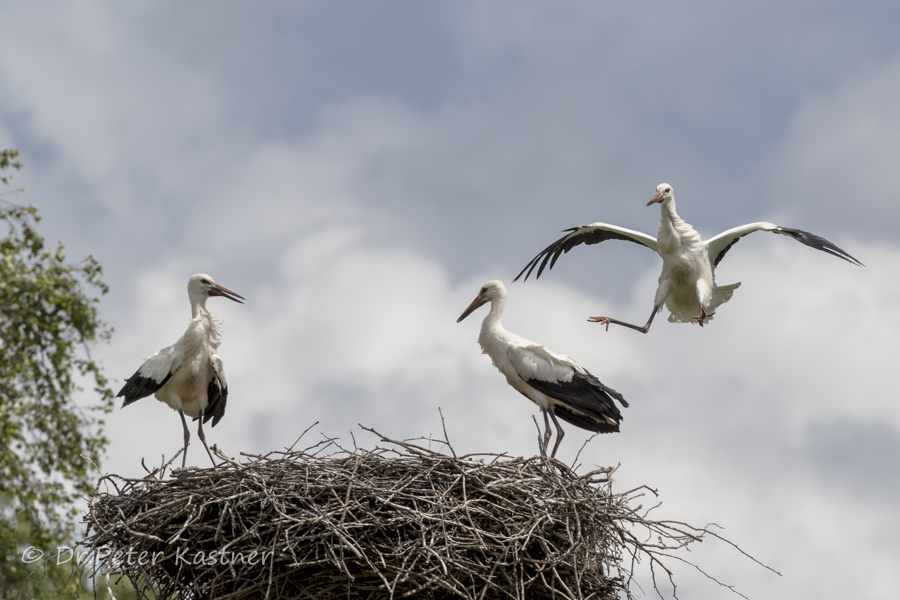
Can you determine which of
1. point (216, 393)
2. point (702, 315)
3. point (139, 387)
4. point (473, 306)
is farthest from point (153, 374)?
point (702, 315)

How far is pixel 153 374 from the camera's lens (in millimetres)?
8453

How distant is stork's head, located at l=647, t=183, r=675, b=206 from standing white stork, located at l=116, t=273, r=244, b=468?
3768 mm

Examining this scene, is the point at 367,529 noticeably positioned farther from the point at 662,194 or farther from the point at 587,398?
the point at 662,194

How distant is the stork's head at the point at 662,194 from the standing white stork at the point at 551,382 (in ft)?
7.07

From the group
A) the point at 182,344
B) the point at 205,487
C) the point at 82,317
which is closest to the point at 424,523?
the point at 205,487

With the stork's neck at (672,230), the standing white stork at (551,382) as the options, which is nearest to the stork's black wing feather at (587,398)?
the standing white stork at (551,382)

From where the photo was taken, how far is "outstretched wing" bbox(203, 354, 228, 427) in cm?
863

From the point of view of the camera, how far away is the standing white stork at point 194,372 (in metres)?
8.45

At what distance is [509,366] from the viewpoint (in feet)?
27.7

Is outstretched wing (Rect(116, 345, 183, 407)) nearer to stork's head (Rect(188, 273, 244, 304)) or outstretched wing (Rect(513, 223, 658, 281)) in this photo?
stork's head (Rect(188, 273, 244, 304))

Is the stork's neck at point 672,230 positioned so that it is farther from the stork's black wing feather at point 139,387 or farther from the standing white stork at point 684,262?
the stork's black wing feather at point 139,387

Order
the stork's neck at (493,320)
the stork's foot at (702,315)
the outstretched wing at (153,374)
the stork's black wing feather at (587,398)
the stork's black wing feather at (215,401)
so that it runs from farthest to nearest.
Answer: the stork's foot at (702,315), the stork's black wing feather at (215,401), the stork's neck at (493,320), the outstretched wing at (153,374), the stork's black wing feather at (587,398)

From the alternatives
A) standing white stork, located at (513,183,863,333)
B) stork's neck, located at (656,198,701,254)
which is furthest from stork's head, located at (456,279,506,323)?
stork's neck, located at (656,198,701,254)

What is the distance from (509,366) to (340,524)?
8.56 feet
